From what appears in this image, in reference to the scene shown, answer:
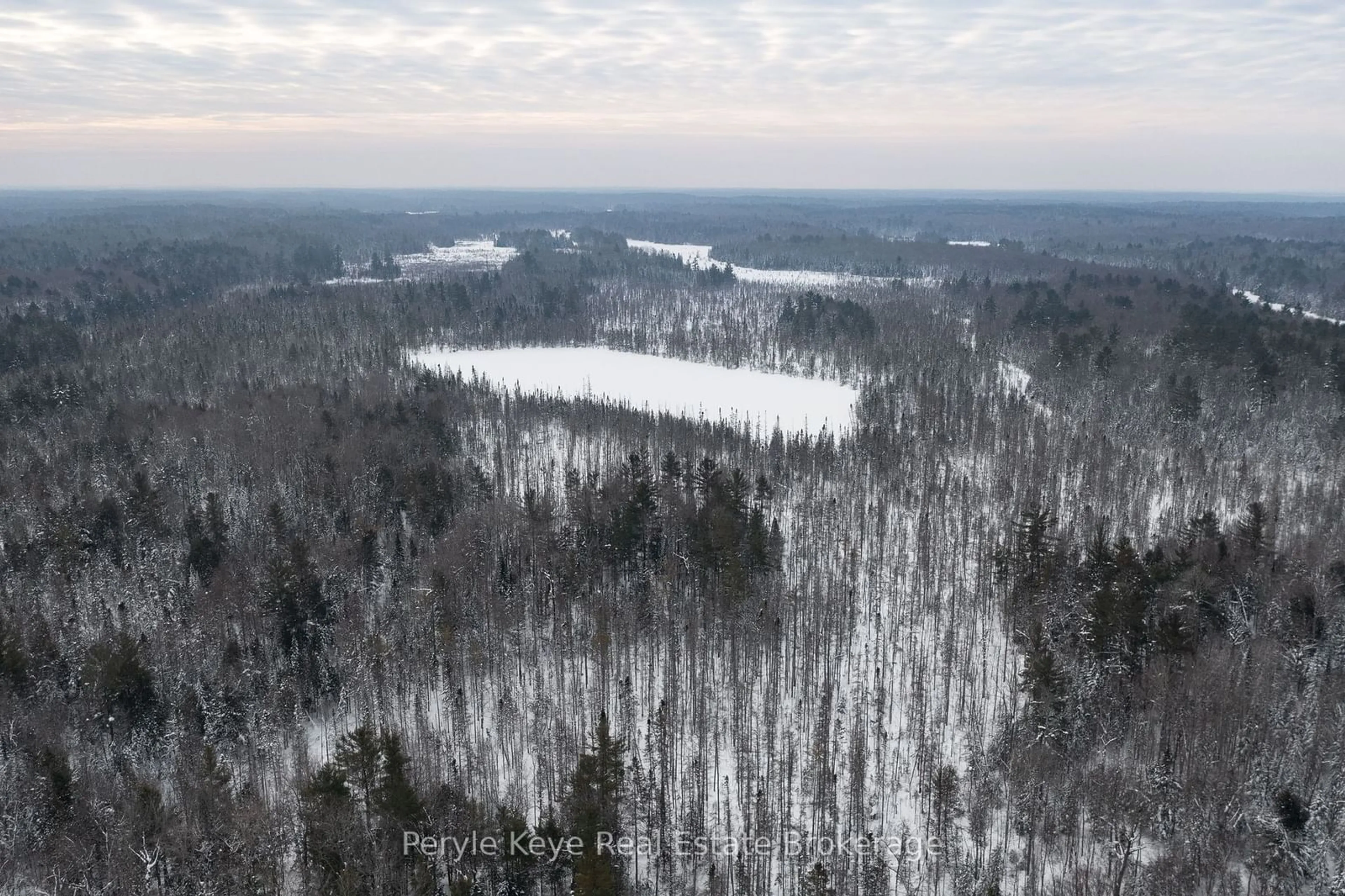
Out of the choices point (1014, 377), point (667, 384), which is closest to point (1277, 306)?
point (1014, 377)

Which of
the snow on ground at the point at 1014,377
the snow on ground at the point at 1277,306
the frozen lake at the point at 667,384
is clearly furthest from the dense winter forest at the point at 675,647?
the snow on ground at the point at 1277,306

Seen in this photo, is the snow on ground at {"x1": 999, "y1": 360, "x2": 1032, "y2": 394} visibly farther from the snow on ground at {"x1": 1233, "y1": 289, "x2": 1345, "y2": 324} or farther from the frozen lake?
the snow on ground at {"x1": 1233, "y1": 289, "x2": 1345, "y2": 324}

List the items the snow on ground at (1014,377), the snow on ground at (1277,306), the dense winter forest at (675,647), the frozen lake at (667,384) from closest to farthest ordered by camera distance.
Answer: the dense winter forest at (675,647)
the frozen lake at (667,384)
the snow on ground at (1014,377)
the snow on ground at (1277,306)

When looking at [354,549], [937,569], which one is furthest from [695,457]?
[354,549]

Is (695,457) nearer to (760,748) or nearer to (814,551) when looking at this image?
(814,551)

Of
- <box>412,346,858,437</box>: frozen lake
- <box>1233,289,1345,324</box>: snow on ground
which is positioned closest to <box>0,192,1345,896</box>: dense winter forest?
<box>412,346,858,437</box>: frozen lake

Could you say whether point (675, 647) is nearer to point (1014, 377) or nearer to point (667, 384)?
point (667, 384)

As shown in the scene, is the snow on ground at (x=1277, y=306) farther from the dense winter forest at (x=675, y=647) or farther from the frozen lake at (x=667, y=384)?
the frozen lake at (x=667, y=384)

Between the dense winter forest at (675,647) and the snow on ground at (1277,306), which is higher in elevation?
the snow on ground at (1277,306)
